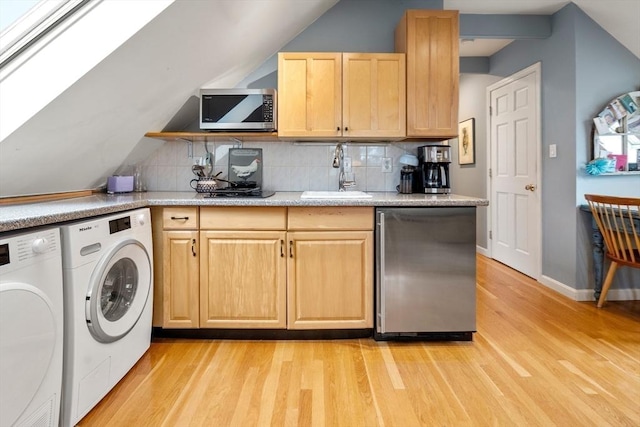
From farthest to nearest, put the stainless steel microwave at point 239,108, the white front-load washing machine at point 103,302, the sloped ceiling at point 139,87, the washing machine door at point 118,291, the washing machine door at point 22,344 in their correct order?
the stainless steel microwave at point 239,108, the sloped ceiling at point 139,87, the washing machine door at point 118,291, the white front-load washing machine at point 103,302, the washing machine door at point 22,344

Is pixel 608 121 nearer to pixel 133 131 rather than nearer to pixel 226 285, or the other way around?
pixel 226 285

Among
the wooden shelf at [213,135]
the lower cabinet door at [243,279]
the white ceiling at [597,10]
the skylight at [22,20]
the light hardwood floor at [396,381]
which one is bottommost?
the light hardwood floor at [396,381]

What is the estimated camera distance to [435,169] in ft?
8.83

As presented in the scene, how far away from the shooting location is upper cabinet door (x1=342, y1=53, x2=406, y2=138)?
8.45 ft

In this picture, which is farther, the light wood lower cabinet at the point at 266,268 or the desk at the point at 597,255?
the desk at the point at 597,255

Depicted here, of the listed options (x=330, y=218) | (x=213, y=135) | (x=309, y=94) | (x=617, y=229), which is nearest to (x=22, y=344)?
(x=330, y=218)

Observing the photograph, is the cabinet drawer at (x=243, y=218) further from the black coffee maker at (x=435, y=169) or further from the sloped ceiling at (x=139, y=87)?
the black coffee maker at (x=435, y=169)

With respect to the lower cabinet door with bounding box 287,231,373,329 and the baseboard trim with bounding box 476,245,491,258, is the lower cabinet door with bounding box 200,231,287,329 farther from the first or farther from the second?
the baseboard trim with bounding box 476,245,491,258

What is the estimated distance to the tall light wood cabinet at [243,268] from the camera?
2260mm

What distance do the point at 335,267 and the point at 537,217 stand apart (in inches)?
93.6

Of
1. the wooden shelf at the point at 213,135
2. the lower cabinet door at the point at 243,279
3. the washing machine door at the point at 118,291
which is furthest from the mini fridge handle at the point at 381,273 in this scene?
the washing machine door at the point at 118,291

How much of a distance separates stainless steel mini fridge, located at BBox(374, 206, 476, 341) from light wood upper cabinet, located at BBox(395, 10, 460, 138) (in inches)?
27.7

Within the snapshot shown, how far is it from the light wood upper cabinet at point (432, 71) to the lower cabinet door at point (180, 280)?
163 cm

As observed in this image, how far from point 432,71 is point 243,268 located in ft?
5.95
